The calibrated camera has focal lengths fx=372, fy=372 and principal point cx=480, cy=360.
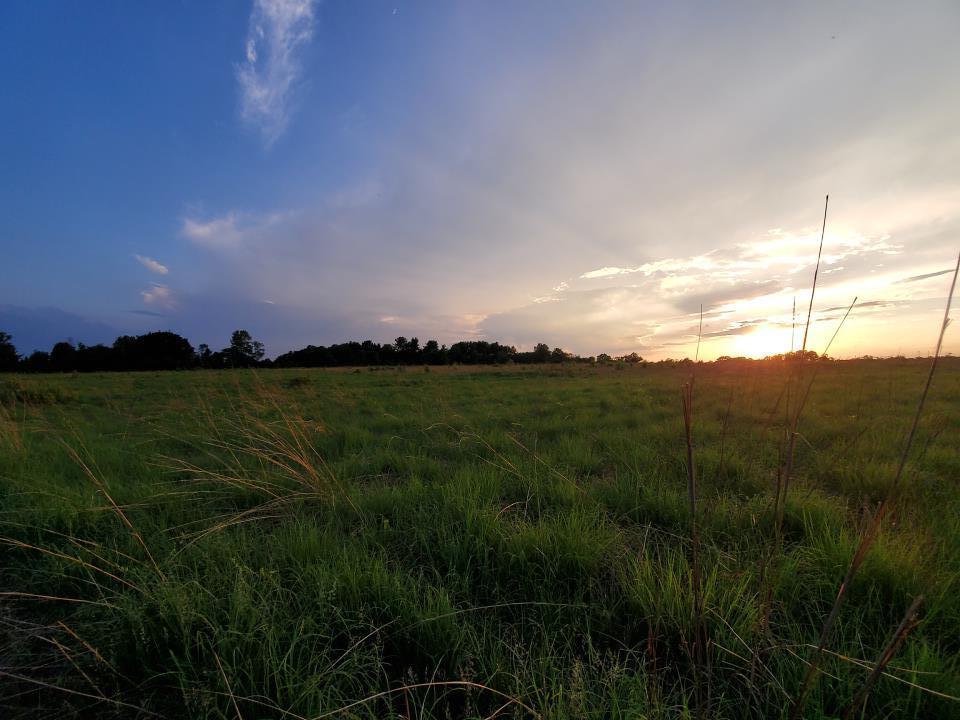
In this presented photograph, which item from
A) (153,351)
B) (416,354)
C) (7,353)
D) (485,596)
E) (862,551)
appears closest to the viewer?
(862,551)

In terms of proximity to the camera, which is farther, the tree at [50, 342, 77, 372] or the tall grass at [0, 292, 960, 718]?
the tree at [50, 342, 77, 372]

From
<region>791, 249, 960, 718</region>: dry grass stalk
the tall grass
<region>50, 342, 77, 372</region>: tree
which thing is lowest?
the tall grass

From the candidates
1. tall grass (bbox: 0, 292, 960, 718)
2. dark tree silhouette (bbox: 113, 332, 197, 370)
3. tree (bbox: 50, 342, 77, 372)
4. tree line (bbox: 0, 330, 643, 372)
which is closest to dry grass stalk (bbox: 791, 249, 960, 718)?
tall grass (bbox: 0, 292, 960, 718)

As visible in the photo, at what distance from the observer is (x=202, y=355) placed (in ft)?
152

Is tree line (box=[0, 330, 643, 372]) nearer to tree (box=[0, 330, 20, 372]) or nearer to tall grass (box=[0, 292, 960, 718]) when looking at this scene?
tree (box=[0, 330, 20, 372])

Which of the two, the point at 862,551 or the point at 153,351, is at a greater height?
the point at 153,351

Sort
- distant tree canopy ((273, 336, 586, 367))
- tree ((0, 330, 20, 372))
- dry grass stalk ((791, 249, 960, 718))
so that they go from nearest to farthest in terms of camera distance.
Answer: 1. dry grass stalk ((791, 249, 960, 718))
2. tree ((0, 330, 20, 372))
3. distant tree canopy ((273, 336, 586, 367))

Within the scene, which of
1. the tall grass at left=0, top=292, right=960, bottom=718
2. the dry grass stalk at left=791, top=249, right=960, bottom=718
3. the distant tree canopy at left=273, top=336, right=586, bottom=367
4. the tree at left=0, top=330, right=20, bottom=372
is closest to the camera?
the dry grass stalk at left=791, top=249, right=960, bottom=718

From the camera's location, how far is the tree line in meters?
49.1

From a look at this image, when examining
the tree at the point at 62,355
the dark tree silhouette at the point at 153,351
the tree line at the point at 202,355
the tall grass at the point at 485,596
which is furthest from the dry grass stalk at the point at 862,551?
the tree at the point at 62,355

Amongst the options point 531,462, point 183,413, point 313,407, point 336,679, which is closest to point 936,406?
point 531,462

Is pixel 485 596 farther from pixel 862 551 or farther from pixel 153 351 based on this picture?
pixel 153 351

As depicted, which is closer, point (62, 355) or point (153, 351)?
point (62, 355)

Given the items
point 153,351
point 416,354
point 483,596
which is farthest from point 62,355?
point 483,596
